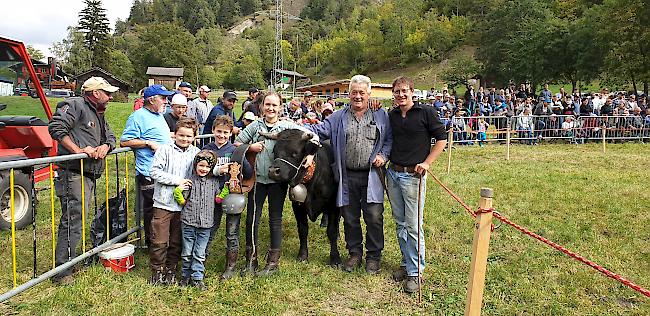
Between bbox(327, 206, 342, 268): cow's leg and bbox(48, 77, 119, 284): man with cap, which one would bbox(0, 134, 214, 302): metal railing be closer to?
bbox(48, 77, 119, 284): man with cap

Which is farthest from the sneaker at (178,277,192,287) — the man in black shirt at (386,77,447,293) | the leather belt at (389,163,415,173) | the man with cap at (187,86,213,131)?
the man with cap at (187,86,213,131)

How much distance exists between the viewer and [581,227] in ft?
21.2

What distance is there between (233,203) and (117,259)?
136cm

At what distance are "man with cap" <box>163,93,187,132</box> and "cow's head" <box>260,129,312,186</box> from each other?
1640 millimetres

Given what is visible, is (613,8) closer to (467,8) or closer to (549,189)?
(549,189)

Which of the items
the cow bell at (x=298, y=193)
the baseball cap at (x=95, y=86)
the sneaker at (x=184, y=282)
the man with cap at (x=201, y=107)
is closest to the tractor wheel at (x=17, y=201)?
the baseball cap at (x=95, y=86)

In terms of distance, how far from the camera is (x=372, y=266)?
5039 millimetres

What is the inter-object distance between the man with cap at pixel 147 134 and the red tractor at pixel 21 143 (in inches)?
77.1

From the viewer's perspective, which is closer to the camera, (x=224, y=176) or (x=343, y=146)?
(x=224, y=176)

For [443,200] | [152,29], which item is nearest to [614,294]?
[443,200]

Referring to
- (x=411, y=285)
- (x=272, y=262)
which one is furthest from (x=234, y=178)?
(x=411, y=285)

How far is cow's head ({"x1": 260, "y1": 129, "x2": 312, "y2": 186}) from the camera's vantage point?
177 inches

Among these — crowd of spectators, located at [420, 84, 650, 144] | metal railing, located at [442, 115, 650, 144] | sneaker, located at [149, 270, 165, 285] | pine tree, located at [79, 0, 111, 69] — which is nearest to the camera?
sneaker, located at [149, 270, 165, 285]

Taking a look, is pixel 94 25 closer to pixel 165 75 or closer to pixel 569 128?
pixel 165 75
